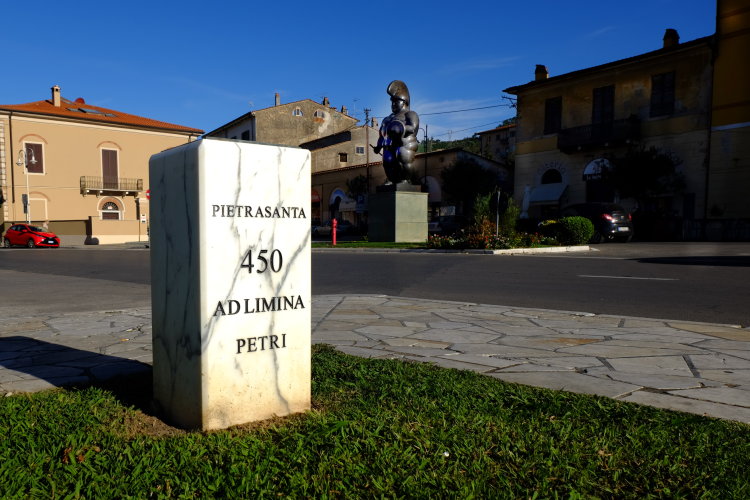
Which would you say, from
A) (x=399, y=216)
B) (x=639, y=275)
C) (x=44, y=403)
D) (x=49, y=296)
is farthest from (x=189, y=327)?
(x=399, y=216)

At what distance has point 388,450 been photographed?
2.31 m

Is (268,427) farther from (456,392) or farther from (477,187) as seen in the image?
(477,187)

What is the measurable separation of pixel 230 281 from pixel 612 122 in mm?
29937

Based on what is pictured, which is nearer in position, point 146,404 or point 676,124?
point 146,404

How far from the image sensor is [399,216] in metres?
21.6

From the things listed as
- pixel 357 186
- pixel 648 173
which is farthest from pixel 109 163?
pixel 648 173

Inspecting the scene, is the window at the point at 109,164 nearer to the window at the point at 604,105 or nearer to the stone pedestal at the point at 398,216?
the stone pedestal at the point at 398,216

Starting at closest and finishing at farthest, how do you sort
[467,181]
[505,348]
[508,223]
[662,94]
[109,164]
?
1. [505,348]
2. [508,223]
3. [662,94]
4. [467,181]
5. [109,164]

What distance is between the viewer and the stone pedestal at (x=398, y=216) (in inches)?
850

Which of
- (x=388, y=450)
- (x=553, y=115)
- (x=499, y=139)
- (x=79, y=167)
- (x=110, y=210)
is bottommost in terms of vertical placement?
(x=388, y=450)

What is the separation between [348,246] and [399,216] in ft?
8.27

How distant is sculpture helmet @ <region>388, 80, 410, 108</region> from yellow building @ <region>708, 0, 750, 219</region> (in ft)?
48.6

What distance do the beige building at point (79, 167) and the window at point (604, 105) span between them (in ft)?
90.4

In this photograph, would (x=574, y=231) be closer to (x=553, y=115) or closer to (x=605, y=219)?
(x=605, y=219)
